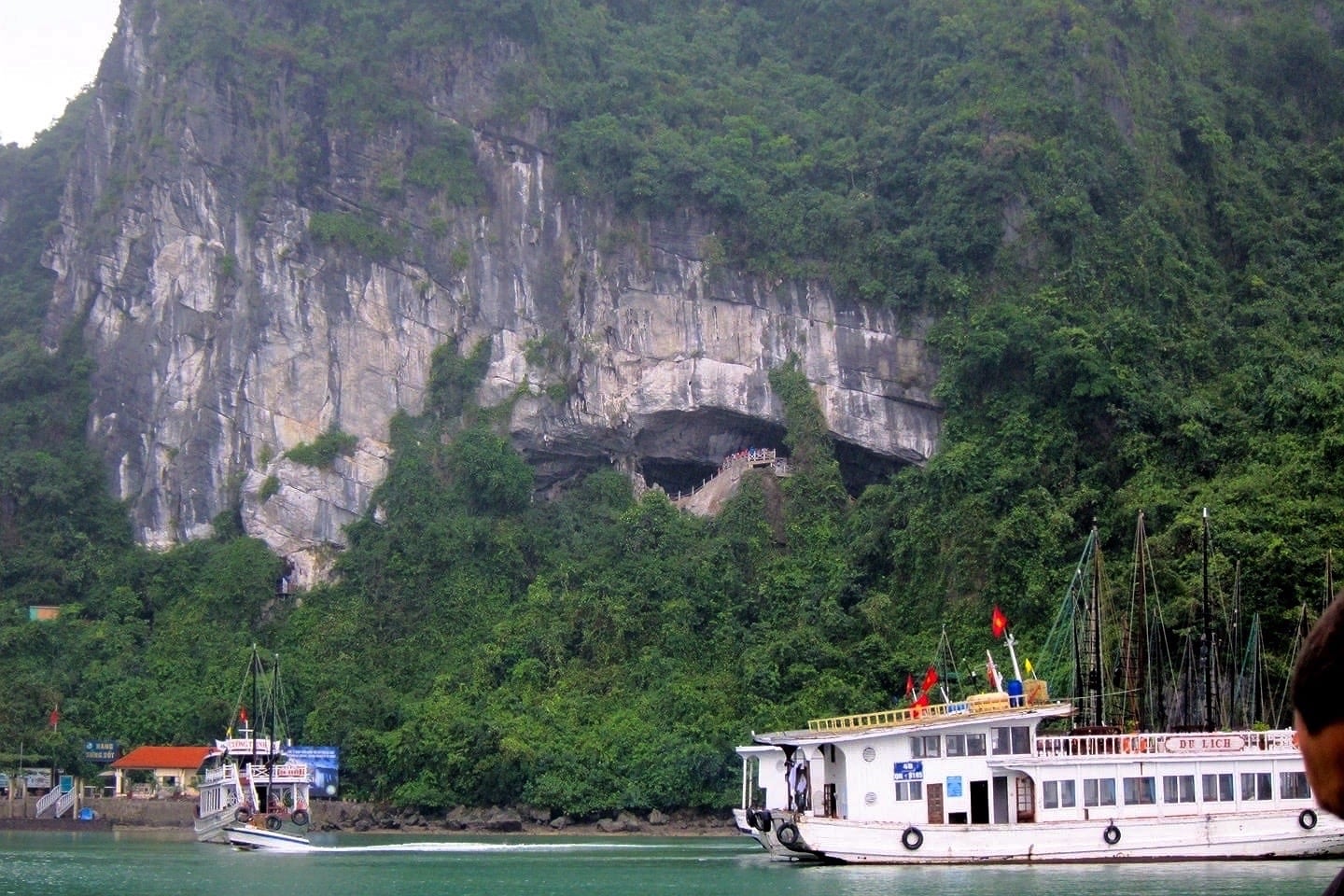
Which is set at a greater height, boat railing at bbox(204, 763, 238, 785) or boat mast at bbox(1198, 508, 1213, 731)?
boat mast at bbox(1198, 508, 1213, 731)

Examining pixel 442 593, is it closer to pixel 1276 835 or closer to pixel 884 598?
pixel 884 598

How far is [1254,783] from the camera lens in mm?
25328

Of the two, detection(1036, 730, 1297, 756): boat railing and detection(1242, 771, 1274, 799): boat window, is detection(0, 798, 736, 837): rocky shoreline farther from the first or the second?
detection(1242, 771, 1274, 799): boat window

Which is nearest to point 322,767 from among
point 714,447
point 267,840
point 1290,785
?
point 267,840

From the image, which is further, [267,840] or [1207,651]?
[267,840]

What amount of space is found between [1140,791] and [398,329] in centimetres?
3195

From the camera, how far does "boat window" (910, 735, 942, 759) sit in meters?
25.9

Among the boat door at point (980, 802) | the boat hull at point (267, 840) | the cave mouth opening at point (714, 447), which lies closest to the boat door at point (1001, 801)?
the boat door at point (980, 802)

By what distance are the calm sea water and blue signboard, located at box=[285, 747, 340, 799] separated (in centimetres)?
985

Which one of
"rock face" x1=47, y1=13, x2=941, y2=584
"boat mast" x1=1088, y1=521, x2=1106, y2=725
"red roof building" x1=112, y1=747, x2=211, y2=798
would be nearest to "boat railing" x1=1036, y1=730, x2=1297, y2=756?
"boat mast" x1=1088, y1=521, x2=1106, y2=725

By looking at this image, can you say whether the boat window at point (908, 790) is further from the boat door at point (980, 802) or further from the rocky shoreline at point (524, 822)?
the rocky shoreline at point (524, 822)

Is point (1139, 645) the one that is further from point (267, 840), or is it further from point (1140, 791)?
point (267, 840)

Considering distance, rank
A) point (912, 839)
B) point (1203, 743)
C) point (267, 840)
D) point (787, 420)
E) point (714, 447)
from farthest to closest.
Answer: point (714, 447) → point (787, 420) → point (267, 840) → point (1203, 743) → point (912, 839)

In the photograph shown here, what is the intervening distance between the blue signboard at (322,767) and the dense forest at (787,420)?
20.7 inches
